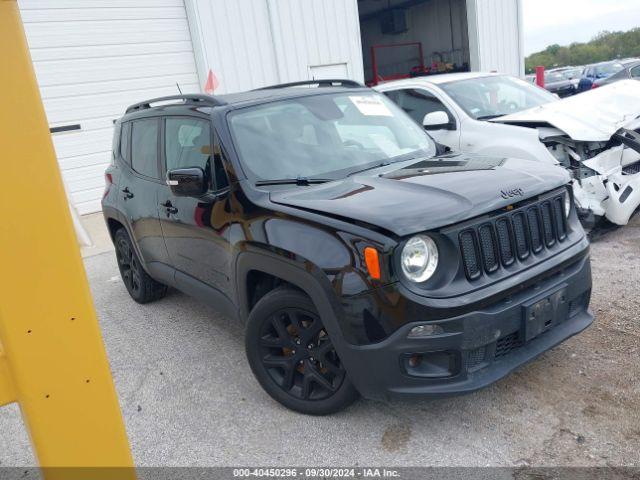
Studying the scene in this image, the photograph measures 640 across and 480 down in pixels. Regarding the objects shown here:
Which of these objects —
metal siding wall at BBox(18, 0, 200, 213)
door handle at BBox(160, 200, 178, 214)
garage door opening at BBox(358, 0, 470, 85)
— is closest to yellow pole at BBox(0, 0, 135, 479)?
door handle at BBox(160, 200, 178, 214)

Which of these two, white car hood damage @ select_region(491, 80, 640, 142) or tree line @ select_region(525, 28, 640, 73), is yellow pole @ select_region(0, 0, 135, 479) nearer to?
white car hood damage @ select_region(491, 80, 640, 142)

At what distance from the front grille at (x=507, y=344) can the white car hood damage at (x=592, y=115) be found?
3.22 m

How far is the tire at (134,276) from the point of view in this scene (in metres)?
5.34

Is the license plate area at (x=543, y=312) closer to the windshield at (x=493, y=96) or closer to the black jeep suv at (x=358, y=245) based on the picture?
the black jeep suv at (x=358, y=245)

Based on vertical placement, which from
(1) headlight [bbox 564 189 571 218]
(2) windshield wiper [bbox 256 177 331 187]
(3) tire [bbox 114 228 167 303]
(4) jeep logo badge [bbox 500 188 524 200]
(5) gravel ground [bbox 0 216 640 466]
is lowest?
(5) gravel ground [bbox 0 216 640 466]

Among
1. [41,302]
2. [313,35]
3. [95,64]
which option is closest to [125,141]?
[41,302]

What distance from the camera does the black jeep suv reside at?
2.68 meters

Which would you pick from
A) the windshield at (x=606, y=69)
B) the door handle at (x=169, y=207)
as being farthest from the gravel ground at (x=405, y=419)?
the windshield at (x=606, y=69)

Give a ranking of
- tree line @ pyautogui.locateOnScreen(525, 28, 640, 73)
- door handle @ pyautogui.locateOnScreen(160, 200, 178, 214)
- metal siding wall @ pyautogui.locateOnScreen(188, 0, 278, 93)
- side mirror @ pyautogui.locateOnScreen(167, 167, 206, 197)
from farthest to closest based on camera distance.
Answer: tree line @ pyautogui.locateOnScreen(525, 28, 640, 73)
metal siding wall @ pyautogui.locateOnScreen(188, 0, 278, 93)
door handle @ pyautogui.locateOnScreen(160, 200, 178, 214)
side mirror @ pyautogui.locateOnScreen(167, 167, 206, 197)

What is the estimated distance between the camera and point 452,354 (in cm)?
269

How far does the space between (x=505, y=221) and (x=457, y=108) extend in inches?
162

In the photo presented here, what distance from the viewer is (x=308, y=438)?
3.07m

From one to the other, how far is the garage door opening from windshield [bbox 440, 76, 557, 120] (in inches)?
428

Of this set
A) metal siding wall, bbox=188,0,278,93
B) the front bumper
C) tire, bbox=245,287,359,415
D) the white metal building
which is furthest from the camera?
metal siding wall, bbox=188,0,278,93
